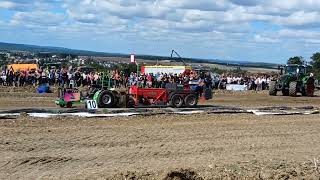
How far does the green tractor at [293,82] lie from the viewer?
31703 mm

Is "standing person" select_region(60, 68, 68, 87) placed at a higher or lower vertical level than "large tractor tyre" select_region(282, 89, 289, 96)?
higher

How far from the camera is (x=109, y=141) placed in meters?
12.0

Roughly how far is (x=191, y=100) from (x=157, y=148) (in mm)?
10219

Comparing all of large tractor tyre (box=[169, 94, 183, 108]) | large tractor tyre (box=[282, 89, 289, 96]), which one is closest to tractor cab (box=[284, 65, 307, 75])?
large tractor tyre (box=[282, 89, 289, 96])

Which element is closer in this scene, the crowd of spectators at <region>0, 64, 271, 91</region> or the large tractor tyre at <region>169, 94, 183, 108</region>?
the large tractor tyre at <region>169, 94, 183, 108</region>

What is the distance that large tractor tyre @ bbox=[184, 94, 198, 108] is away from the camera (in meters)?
21.4

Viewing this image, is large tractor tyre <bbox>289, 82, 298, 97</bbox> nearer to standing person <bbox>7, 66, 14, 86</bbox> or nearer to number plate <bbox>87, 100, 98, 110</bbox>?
number plate <bbox>87, 100, 98, 110</bbox>

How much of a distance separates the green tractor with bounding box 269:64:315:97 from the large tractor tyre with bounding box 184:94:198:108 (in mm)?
11394

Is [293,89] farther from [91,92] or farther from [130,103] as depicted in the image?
[91,92]

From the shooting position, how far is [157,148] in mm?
11484

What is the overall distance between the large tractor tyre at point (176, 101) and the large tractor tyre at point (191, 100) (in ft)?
0.87

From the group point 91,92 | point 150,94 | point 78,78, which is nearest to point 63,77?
point 78,78

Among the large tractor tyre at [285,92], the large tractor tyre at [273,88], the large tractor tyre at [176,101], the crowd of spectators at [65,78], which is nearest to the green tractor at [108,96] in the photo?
the large tractor tyre at [176,101]

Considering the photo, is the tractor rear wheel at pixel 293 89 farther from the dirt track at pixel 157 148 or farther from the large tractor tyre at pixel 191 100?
the dirt track at pixel 157 148
